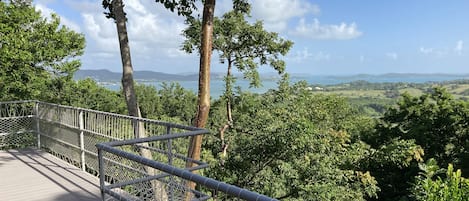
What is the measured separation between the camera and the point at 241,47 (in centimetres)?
1420

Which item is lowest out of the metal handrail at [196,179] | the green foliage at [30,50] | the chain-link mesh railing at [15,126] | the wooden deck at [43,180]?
the wooden deck at [43,180]

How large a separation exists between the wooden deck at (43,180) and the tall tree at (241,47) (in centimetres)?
756

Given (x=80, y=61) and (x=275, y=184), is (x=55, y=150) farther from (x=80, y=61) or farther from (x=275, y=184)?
(x=80, y=61)

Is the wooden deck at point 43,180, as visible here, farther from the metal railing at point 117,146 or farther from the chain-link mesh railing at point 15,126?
the chain-link mesh railing at point 15,126

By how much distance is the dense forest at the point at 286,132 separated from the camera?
8.67 meters

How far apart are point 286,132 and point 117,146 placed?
19.6ft

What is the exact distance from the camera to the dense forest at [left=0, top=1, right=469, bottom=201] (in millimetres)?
8672

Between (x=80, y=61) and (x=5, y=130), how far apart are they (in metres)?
8.57

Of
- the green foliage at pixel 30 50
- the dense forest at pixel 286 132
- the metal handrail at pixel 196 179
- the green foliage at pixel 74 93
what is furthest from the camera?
the green foliage at pixel 74 93

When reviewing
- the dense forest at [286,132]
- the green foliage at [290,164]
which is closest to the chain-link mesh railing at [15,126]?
the dense forest at [286,132]

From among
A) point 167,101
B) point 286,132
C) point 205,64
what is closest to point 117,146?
point 205,64

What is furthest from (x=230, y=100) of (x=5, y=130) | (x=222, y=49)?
(x=5, y=130)

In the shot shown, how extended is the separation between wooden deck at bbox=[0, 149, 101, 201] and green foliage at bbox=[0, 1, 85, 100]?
7551 mm

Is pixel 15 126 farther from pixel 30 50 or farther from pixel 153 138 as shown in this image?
pixel 30 50
